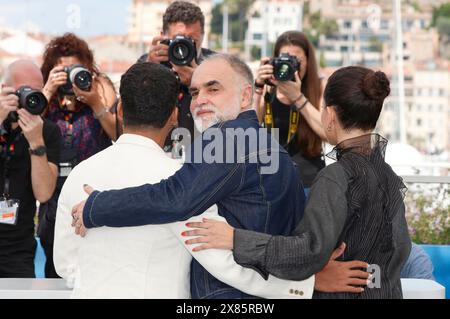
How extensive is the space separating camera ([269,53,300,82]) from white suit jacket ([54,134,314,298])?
2.06 m

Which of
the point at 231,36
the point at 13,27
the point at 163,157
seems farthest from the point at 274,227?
the point at 231,36

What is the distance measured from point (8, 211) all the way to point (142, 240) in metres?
1.51

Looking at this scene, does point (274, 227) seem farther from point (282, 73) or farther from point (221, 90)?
point (282, 73)

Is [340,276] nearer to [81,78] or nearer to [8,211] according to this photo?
[8,211]

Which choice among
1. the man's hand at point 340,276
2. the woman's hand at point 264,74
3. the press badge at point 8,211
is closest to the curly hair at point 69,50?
the woman's hand at point 264,74

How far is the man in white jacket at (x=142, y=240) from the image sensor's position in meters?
2.54

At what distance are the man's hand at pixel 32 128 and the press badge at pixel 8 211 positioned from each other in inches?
11.0

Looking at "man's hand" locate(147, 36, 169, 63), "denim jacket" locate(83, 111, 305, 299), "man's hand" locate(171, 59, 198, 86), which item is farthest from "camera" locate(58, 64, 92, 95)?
"denim jacket" locate(83, 111, 305, 299)

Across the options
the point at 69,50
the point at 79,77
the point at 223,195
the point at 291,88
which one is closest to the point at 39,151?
the point at 79,77

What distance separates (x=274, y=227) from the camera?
2.66 metres

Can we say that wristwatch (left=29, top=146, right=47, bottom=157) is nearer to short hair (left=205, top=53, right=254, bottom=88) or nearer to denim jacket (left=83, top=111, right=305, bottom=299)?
short hair (left=205, top=53, right=254, bottom=88)

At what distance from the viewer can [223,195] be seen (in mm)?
2564

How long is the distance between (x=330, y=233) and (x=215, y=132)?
1.58 ft

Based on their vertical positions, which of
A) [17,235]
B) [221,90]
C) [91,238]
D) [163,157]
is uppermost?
[221,90]
